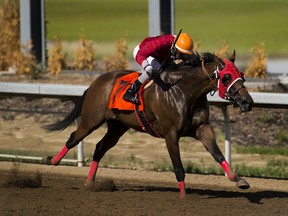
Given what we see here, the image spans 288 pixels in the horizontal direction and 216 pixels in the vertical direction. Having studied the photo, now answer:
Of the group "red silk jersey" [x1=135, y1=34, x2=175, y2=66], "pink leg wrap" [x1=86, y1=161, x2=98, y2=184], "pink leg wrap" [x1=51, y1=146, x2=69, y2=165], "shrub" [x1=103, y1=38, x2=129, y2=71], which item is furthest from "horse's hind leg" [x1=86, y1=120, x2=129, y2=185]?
"shrub" [x1=103, y1=38, x2=129, y2=71]

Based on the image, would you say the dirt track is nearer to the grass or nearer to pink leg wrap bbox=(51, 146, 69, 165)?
pink leg wrap bbox=(51, 146, 69, 165)

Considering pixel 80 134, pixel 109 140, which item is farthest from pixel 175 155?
pixel 80 134

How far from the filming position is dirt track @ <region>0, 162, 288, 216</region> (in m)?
9.88

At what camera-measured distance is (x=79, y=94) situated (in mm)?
12781

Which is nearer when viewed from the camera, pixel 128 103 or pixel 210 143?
pixel 210 143

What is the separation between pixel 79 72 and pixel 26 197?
686 centimetres

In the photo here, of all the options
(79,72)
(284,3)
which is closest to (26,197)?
(79,72)

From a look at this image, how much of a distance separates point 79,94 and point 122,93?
1.66m

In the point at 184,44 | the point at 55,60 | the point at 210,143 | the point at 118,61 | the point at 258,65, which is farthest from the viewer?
the point at 55,60

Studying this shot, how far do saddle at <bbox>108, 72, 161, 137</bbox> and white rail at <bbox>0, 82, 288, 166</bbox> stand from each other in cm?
121

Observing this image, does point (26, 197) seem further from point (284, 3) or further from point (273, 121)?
point (284, 3)

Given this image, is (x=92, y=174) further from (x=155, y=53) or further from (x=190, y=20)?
(x=190, y=20)

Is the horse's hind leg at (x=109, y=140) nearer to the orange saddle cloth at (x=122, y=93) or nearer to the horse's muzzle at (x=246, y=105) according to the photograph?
the orange saddle cloth at (x=122, y=93)

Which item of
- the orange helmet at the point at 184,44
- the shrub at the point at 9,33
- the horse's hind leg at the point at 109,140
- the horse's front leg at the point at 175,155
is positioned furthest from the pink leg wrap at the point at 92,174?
the shrub at the point at 9,33
